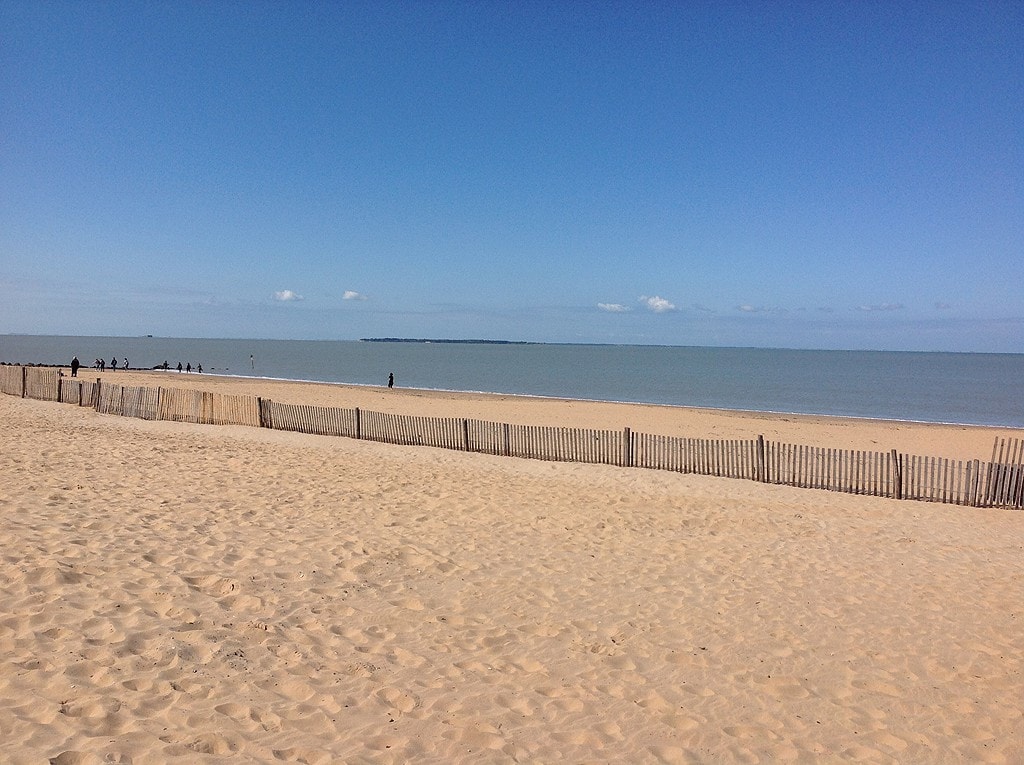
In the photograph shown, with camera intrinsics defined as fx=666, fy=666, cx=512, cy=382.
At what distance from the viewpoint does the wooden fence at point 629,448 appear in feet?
43.4

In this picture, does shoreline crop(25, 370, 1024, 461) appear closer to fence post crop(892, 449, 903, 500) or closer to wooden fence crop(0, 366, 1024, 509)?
wooden fence crop(0, 366, 1024, 509)

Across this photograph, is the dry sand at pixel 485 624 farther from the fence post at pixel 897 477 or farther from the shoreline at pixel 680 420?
the shoreline at pixel 680 420

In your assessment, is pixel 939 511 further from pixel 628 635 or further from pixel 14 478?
pixel 14 478

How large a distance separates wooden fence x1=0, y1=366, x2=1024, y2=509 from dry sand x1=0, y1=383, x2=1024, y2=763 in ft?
3.60

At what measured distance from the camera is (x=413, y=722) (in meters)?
4.64

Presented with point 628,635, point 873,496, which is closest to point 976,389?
point 873,496

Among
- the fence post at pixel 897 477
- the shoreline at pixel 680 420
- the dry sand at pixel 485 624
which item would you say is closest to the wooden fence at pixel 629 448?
the fence post at pixel 897 477

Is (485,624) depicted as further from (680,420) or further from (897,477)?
(680,420)

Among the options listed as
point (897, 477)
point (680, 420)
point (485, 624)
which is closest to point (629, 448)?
point (897, 477)

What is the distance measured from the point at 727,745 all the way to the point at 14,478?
429 inches

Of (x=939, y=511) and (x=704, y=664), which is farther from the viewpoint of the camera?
(x=939, y=511)

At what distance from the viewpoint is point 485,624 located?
6.46 metres

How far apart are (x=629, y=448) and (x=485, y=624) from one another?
9.83 meters

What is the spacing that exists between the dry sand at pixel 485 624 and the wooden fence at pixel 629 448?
1.10 meters
